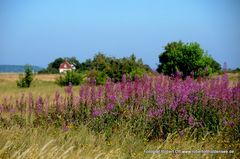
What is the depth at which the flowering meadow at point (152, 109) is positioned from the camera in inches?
284

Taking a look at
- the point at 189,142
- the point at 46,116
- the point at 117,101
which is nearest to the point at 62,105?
the point at 46,116

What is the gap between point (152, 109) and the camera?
24.5ft

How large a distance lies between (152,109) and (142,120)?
31 centimetres

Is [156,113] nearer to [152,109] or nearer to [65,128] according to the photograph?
[152,109]

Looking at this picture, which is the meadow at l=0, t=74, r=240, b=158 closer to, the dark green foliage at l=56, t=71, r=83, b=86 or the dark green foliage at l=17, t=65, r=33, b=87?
the dark green foliage at l=56, t=71, r=83, b=86

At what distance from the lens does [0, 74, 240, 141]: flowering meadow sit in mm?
7219

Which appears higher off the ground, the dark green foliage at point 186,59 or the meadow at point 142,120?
the dark green foliage at point 186,59

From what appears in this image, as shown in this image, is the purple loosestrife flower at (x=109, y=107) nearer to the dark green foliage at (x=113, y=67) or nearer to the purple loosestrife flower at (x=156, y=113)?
the purple loosestrife flower at (x=156, y=113)

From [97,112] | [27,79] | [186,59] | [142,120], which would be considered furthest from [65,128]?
[27,79]

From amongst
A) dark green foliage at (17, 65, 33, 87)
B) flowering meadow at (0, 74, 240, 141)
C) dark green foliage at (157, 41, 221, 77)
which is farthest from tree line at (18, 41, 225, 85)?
flowering meadow at (0, 74, 240, 141)

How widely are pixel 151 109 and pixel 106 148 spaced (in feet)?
5.07

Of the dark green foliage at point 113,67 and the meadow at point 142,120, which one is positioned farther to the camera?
the dark green foliage at point 113,67

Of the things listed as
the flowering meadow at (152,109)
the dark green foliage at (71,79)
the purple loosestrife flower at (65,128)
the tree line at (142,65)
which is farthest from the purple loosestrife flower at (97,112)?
the dark green foliage at (71,79)

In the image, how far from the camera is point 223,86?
782 cm
